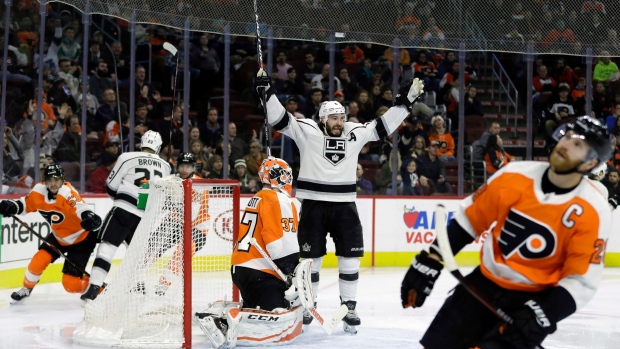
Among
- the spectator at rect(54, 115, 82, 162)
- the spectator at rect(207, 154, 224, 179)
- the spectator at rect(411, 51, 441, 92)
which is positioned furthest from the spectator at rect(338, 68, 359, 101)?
the spectator at rect(54, 115, 82, 162)

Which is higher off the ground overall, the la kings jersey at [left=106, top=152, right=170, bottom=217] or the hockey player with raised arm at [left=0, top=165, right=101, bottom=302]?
the la kings jersey at [left=106, top=152, right=170, bottom=217]

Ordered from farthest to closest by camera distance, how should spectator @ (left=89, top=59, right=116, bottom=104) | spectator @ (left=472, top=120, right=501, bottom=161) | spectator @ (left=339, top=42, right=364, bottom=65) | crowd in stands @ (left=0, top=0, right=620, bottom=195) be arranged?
spectator @ (left=472, top=120, right=501, bottom=161) < spectator @ (left=339, top=42, right=364, bottom=65) < spectator @ (left=89, top=59, right=116, bottom=104) < crowd in stands @ (left=0, top=0, right=620, bottom=195)

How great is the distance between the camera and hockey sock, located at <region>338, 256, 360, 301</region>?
5.29 metres

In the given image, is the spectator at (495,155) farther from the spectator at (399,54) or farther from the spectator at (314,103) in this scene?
the spectator at (314,103)

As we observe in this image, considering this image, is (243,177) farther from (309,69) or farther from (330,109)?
(330,109)

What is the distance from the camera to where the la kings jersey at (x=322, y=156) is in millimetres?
5250

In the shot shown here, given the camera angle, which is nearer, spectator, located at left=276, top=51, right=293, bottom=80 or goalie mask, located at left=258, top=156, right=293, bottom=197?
goalie mask, located at left=258, top=156, right=293, bottom=197

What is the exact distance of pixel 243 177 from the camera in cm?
847

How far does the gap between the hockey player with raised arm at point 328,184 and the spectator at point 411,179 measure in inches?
140

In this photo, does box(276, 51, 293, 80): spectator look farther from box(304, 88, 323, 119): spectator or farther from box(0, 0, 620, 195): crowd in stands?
box(304, 88, 323, 119): spectator

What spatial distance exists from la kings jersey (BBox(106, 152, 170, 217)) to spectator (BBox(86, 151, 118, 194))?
176 centimetres

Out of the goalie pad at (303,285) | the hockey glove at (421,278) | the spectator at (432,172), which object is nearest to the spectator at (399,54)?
the spectator at (432,172)

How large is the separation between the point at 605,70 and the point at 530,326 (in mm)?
7244

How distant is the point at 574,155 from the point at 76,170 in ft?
19.2
